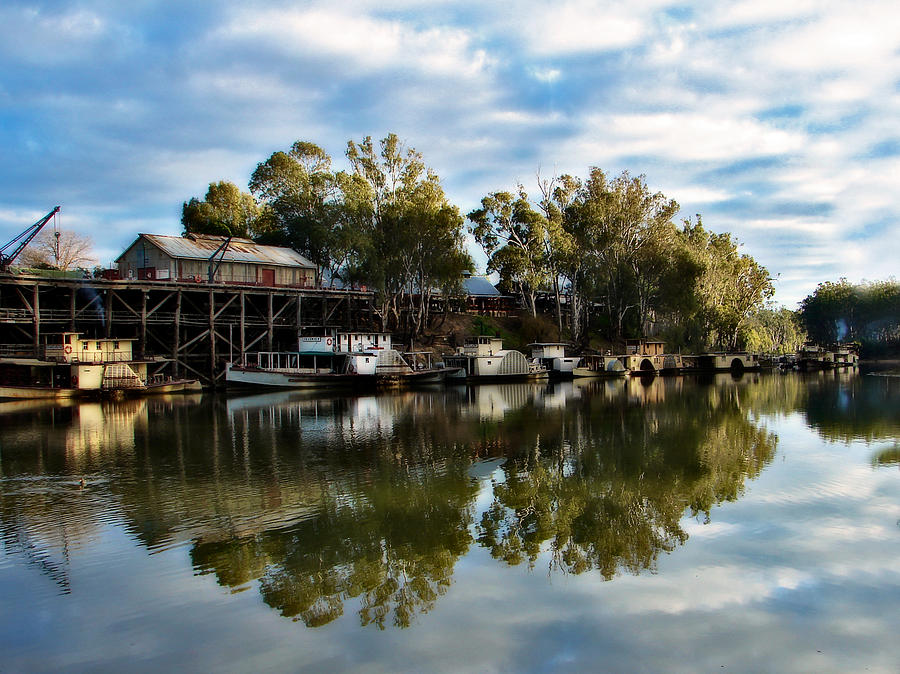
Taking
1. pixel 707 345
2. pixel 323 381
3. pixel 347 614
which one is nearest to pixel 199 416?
pixel 323 381

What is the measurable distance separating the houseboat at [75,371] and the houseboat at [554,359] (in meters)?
34.0

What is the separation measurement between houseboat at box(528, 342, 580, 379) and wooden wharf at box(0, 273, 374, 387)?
16380 millimetres

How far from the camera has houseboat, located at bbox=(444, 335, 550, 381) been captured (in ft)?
194

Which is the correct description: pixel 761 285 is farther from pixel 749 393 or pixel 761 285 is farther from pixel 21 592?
pixel 21 592

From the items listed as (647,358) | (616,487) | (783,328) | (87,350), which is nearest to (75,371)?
(87,350)

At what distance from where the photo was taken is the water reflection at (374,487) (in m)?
12.4

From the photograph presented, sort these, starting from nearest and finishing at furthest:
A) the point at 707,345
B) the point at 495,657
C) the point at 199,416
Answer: the point at 495,657 < the point at 199,416 < the point at 707,345

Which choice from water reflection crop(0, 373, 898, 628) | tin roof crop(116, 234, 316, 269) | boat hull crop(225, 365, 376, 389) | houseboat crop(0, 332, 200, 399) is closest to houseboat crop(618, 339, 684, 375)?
boat hull crop(225, 365, 376, 389)

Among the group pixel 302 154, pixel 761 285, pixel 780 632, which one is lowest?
pixel 780 632

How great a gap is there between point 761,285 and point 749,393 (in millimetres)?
47767

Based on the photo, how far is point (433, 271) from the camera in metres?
66.2

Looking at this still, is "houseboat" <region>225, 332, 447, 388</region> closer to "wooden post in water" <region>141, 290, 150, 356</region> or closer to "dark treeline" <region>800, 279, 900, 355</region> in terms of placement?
"wooden post in water" <region>141, 290, 150, 356</region>

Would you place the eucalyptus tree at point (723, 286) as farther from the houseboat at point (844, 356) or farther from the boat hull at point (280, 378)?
the boat hull at point (280, 378)

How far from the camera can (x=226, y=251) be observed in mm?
57406
